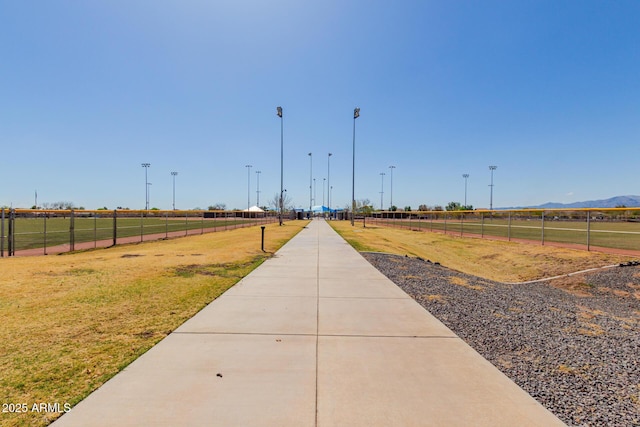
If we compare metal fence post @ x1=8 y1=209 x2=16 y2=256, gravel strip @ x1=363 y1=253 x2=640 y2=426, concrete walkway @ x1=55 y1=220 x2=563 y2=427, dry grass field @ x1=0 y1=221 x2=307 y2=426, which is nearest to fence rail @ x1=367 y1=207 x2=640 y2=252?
gravel strip @ x1=363 y1=253 x2=640 y2=426

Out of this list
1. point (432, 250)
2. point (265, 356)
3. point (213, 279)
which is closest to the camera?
point (265, 356)

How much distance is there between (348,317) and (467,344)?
6.28 ft

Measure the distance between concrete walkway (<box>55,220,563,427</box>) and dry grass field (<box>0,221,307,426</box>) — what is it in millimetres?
353

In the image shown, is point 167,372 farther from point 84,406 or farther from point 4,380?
point 4,380

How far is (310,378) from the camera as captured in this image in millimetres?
3342

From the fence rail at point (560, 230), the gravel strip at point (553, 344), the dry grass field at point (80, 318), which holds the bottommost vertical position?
the gravel strip at point (553, 344)

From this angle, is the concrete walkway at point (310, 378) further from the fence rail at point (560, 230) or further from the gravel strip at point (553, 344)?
the fence rail at point (560, 230)

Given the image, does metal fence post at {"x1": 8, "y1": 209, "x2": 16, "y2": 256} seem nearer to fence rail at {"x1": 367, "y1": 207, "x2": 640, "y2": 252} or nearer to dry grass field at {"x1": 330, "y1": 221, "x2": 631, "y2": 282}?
dry grass field at {"x1": 330, "y1": 221, "x2": 631, "y2": 282}

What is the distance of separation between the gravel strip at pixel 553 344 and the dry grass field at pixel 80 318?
4.60m

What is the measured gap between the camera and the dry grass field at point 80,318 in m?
3.10

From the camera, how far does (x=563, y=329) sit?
5.00 meters

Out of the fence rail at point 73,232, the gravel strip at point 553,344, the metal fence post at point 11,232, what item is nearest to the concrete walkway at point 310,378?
the gravel strip at point 553,344

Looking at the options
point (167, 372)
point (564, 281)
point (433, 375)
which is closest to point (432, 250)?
point (564, 281)

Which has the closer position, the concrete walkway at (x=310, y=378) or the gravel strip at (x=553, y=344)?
the concrete walkway at (x=310, y=378)
